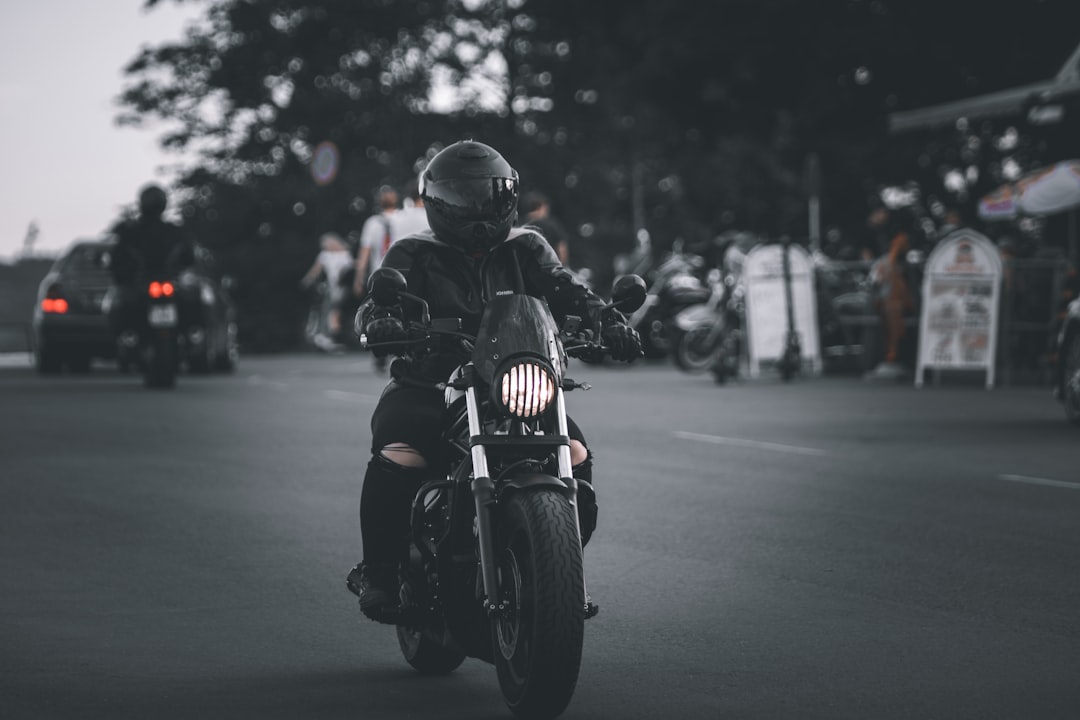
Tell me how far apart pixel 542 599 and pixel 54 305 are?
21.2 m

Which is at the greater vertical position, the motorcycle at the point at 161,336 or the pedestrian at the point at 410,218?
the pedestrian at the point at 410,218

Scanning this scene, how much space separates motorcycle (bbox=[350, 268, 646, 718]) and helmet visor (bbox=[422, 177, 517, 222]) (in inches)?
12.7

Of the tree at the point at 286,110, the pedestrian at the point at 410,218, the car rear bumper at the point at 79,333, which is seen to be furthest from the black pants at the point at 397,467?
the tree at the point at 286,110

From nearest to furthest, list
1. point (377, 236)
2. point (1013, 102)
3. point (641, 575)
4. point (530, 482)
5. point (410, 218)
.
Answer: point (530, 482) < point (641, 575) < point (410, 218) < point (377, 236) < point (1013, 102)

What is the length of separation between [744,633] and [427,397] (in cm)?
158

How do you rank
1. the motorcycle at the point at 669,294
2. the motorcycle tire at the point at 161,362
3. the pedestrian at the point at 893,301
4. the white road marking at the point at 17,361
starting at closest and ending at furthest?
the motorcycle tire at the point at 161,362 → the pedestrian at the point at 893,301 → the motorcycle at the point at 669,294 → the white road marking at the point at 17,361

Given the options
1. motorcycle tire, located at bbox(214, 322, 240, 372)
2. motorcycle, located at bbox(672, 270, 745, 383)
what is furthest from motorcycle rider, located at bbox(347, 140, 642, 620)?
motorcycle tire, located at bbox(214, 322, 240, 372)

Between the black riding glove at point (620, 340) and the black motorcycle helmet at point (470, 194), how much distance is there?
17.9 inches

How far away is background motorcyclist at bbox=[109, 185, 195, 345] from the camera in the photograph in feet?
67.4

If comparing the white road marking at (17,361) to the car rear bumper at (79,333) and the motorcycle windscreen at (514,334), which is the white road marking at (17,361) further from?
the motorcycle windscreen at (514,334)

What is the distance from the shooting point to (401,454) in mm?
5984

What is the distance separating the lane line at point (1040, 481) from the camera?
38.2 ft

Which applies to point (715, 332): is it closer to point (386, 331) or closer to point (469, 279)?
point (469, 279)

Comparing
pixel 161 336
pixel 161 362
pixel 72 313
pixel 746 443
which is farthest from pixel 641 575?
pixel 72 313
